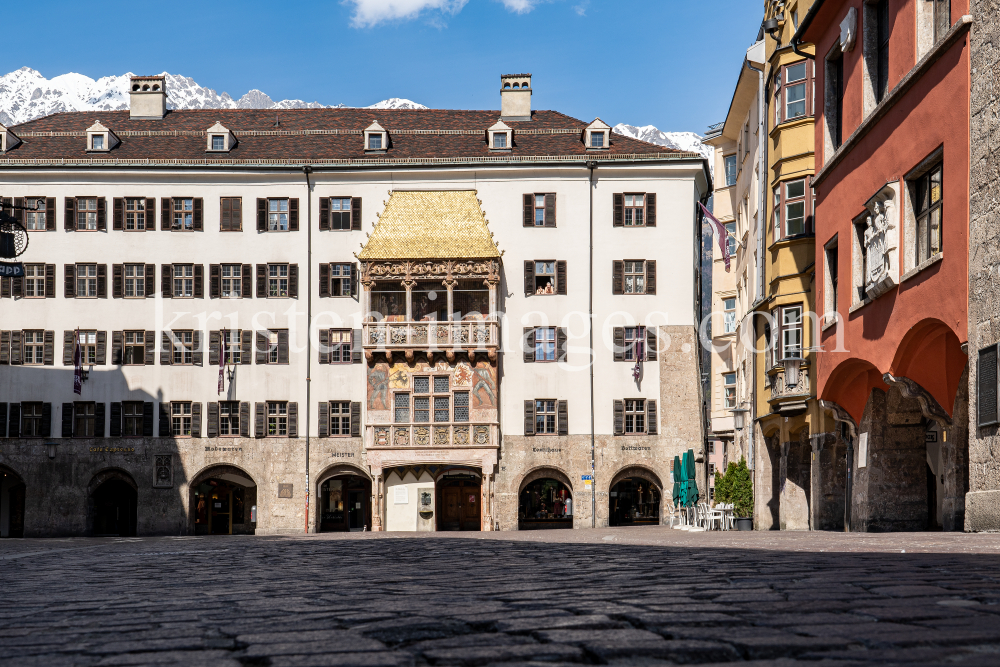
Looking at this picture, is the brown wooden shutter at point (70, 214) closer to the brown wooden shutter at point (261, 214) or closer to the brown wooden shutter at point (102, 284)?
the brown wooden shutter at point (102, 284)

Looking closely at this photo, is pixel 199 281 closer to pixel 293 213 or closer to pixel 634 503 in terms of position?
pixel 293 213

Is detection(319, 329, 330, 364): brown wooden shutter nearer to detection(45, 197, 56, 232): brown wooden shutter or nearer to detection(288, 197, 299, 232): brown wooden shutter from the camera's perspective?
detection(288, 197, 299, 232): brown wooden shutter

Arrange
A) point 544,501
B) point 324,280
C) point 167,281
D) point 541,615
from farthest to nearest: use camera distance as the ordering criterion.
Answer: point 544,501, point 167,281, point 324,280, point 541,615

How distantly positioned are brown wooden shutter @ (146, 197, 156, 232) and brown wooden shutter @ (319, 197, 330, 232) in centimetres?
681

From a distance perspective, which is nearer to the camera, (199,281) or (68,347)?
(68,347)

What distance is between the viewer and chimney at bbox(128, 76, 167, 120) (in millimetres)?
54312

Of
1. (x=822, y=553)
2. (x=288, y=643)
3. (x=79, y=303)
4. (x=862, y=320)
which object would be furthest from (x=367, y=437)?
(x=288, y=643)

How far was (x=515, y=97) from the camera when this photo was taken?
2106 inches

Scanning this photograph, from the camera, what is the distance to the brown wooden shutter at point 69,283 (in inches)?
1873

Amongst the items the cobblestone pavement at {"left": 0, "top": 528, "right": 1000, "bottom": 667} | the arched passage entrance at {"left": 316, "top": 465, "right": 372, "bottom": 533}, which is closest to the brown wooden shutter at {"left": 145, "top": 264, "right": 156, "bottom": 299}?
the arched passage entrance at {"left": 316, "top": 465, "right": 372, "bottom": 533}

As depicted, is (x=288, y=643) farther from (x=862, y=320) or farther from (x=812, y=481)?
(x=812, y=481)

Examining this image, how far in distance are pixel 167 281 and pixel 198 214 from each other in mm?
3034

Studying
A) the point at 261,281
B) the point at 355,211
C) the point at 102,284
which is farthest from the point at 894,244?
the point at 102,284

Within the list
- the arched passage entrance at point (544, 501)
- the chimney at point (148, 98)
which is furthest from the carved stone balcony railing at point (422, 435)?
the chimney at point (148, 98)
